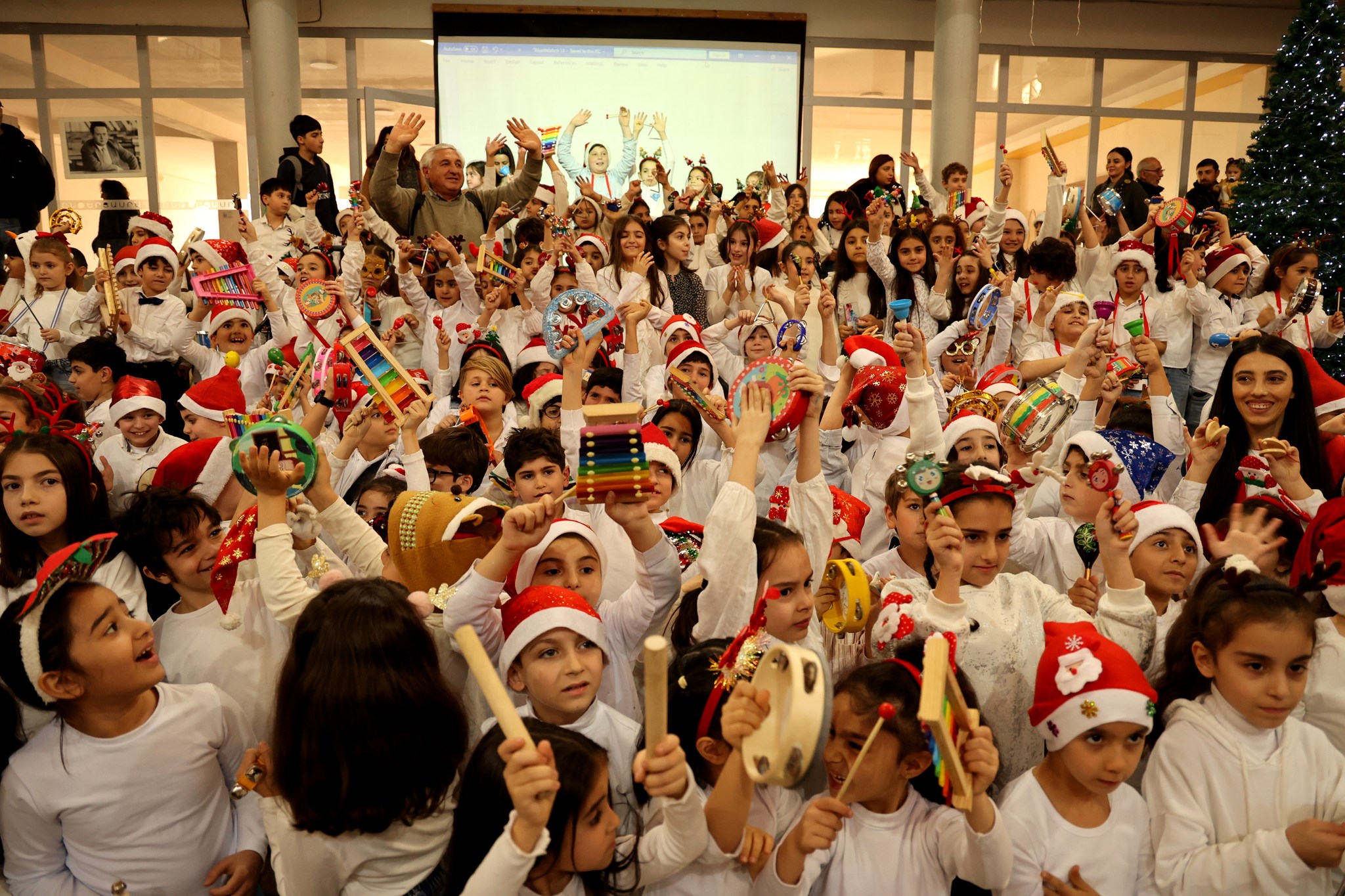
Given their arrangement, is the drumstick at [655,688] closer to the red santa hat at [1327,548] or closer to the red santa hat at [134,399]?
the red santa hat at [1327,548]

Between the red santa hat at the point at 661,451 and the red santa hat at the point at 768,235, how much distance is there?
4.76 metres

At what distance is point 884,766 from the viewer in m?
2.18

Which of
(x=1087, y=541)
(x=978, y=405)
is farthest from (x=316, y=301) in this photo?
(x=1087, y=541)

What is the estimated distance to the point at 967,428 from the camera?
3834 millimetres

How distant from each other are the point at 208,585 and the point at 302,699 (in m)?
1.05

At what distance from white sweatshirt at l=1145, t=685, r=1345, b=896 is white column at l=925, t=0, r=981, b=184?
1038 centimetres

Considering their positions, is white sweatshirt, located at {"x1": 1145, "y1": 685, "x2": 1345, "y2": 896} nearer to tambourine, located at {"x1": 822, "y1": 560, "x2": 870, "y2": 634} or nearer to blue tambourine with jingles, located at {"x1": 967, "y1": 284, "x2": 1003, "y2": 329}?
tambourine, located at {"x1": 822, "y1": 560, "x2": 870, "y2": 634}

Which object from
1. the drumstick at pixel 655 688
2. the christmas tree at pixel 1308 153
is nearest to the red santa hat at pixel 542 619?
the drumstick at pixel 655 688

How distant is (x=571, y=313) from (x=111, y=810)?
8.69ft

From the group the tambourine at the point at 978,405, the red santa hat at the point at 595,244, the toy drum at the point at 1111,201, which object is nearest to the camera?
the tambourine at the point at 978,405

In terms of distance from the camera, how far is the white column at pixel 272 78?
11227mm

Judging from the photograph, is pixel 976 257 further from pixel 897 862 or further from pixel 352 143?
pixel 352 143

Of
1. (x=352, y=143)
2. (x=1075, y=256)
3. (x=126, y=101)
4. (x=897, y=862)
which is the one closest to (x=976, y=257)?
(x=1075, y=256)

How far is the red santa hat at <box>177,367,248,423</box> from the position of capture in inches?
182
